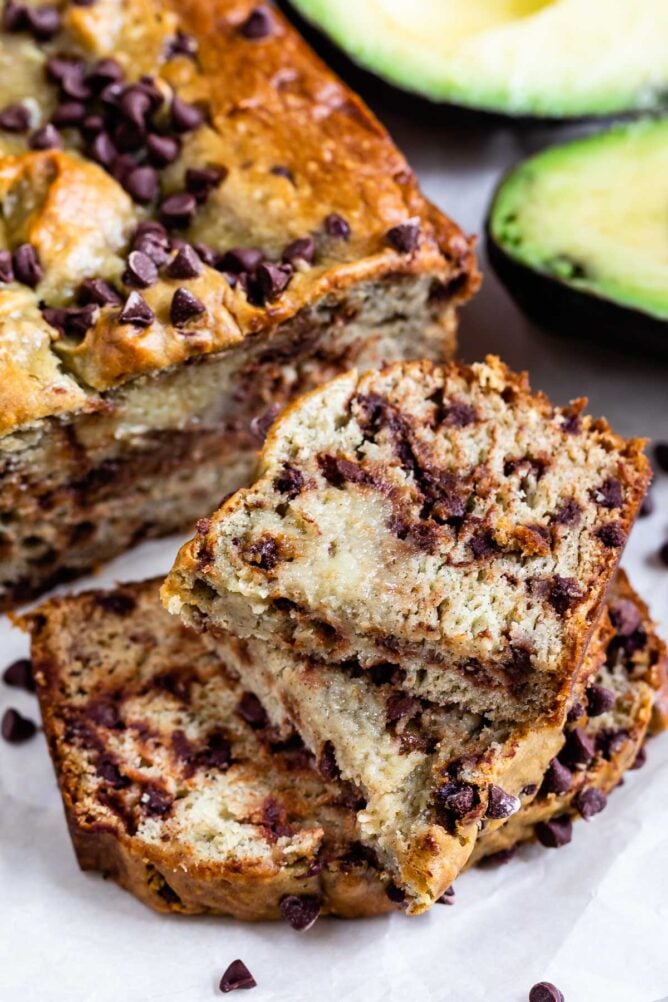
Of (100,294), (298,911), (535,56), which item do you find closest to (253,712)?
(298,911)

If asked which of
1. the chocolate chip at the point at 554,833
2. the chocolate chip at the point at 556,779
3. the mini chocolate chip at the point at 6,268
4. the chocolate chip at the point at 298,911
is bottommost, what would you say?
the chocolate chip at the point at 298,911

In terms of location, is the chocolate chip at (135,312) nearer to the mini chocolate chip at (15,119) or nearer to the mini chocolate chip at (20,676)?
the mini chocolate chip at (15,119)

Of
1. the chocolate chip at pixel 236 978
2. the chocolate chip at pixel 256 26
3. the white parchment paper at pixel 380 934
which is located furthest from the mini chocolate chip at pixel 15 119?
the chocolate chip at pixel 236 978

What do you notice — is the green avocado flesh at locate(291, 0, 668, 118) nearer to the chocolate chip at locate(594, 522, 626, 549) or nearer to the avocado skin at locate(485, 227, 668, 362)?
the avocado skin at locate(485, 227, 668, 362)

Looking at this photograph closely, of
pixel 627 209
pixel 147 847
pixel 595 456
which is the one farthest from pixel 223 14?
pixel 147 847

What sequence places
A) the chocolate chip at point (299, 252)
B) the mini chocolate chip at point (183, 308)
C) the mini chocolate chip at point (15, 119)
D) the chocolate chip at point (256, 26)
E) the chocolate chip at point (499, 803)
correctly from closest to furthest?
the chocolate chip at point (499, 803)
the mini chocolate chip at point (183, 308)
the chocolate chip at point (299, 252)
the mini chocolate chip at point (15, 119)
the chocolate chip at point (256, 26)

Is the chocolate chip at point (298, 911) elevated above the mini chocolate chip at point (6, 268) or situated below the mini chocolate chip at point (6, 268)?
below

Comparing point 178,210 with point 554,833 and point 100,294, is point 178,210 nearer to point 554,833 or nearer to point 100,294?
point 100,294
